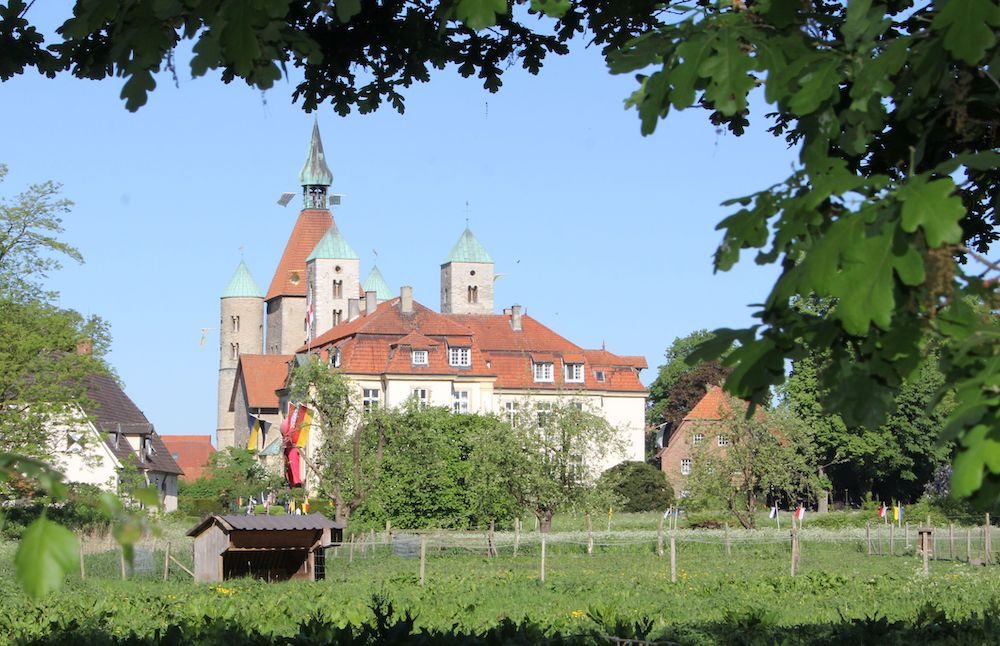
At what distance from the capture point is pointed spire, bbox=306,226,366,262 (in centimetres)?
12125

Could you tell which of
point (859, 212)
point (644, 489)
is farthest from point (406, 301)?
point (859, 212)

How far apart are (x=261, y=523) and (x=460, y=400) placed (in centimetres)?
5107

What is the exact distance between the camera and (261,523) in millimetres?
28188

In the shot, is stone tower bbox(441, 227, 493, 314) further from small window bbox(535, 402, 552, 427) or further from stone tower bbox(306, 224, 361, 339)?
small window bbox(535, 402, 552, 427)

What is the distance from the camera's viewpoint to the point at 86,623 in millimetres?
11961

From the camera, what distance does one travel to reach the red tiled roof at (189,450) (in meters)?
140

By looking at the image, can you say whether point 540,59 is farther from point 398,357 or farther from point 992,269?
point 398,357

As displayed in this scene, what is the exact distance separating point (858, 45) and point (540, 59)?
17.5 ft

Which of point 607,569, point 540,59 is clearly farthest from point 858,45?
point 607,569

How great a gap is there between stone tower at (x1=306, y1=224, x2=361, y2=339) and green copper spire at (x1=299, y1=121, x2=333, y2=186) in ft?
57.2

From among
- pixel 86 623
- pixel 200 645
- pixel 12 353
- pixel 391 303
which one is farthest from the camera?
pixel 391 303

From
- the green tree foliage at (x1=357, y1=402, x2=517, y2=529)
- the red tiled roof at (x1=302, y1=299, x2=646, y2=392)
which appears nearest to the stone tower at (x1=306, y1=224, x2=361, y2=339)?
the red tiled roof at (x1=302, y1=299, x2=646, y2=392)

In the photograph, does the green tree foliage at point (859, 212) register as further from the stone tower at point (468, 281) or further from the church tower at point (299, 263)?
the church tower at point (299, 263)

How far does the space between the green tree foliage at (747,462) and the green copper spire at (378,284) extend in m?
81.8
